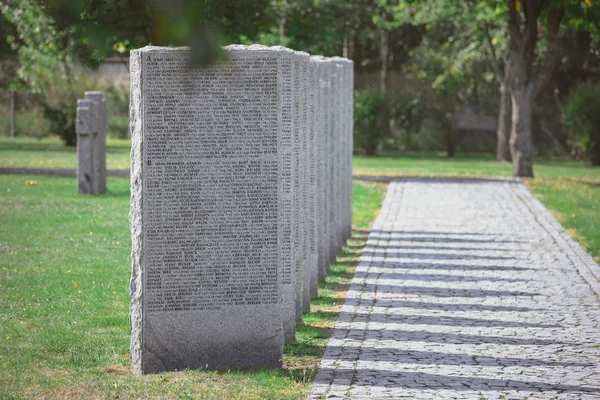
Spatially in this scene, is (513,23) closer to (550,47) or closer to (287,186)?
(550,47)

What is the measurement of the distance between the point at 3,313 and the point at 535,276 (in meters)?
5.37

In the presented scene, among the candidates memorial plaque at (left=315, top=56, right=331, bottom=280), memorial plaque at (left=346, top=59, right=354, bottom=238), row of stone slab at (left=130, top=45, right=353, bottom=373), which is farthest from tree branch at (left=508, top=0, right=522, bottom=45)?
row of stone slab at (left=130, top=45, right=353, bottom=373)

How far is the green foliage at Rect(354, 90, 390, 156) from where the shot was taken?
3469 cm

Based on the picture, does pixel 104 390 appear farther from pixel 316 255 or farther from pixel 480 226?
pixel 480 226

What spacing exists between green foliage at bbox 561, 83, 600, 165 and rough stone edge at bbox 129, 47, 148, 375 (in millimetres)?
25939

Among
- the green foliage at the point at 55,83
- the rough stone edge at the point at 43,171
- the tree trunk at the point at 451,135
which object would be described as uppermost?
the green foliage at the point at 55,83

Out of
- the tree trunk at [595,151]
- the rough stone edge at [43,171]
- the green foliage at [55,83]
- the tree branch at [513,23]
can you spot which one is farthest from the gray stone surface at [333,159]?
the tree trunk at [595,151]

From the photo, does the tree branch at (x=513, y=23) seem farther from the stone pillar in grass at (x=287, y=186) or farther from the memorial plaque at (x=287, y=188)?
the memorial plaque at (x=287, y=188)

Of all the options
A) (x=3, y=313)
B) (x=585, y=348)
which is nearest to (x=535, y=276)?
(x=585, y=348)

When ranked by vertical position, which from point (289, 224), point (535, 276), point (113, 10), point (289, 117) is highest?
point (113, 10)

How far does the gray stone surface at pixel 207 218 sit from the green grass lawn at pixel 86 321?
250 mm

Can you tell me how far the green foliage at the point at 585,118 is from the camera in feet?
103

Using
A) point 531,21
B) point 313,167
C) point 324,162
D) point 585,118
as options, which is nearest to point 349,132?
point 324,162

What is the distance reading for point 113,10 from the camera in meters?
8.72
